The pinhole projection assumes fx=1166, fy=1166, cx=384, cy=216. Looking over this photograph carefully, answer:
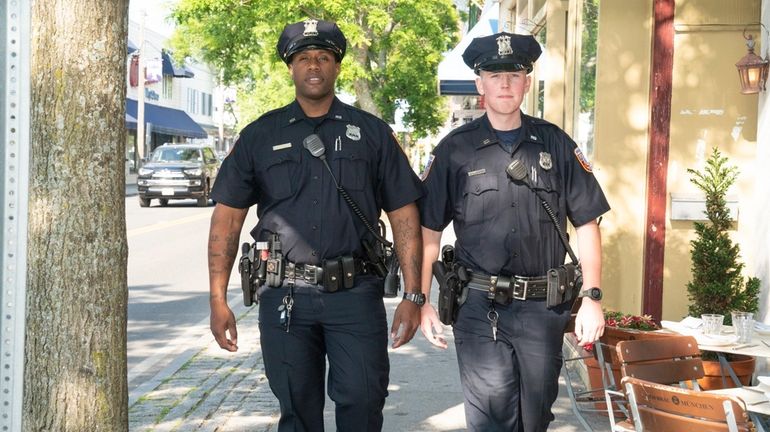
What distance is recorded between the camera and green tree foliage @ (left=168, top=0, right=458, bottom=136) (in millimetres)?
29109

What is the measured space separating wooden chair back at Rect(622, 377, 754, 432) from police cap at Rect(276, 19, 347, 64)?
1.83m

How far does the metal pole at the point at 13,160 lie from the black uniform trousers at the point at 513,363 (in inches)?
73.4

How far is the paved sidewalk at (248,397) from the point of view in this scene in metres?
6.90

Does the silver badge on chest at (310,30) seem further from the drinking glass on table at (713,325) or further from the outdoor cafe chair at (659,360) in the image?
the drinking glass on table at (713,325)

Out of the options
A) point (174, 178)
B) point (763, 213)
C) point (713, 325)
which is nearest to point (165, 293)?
point (763, 213)

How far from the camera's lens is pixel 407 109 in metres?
37.0

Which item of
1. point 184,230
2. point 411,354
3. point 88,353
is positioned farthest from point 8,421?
point 184,230

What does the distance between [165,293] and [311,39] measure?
29.9ft

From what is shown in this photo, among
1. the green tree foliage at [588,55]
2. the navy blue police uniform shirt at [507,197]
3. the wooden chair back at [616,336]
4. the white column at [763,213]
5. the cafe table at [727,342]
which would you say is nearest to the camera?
the navy blue police uniform shirt at [507,197]

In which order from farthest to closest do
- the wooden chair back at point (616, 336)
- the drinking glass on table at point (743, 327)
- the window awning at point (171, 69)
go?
the window awning at point (171, 69), the wooden chair back at point (616, 336), the drinking glass on table at point (743, 327)

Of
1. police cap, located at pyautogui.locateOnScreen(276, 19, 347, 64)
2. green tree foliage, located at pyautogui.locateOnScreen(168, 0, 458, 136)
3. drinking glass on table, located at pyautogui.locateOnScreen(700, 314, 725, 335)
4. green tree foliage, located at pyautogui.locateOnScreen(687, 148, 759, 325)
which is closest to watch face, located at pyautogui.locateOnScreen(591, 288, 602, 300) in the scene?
police cap, located at pyautogui.locateOnScreen(276, 19, 347, 64)

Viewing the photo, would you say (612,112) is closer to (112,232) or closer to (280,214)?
(280,214)

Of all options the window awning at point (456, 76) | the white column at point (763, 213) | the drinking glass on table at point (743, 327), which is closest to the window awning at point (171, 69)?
the window awning at point (456, 76)

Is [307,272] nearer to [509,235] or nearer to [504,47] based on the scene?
[509,235]
